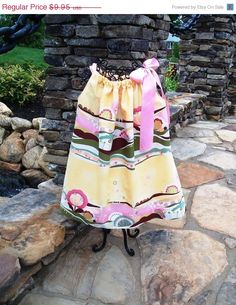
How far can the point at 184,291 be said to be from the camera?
1873 mm

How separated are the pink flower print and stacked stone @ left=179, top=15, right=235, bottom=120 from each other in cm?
413

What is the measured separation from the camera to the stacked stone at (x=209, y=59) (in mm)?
5279

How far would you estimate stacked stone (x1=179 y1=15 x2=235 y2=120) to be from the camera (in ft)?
17.3

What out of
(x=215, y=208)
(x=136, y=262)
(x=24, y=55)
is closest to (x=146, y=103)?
(x=136, y=262)

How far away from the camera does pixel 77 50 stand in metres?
2.35

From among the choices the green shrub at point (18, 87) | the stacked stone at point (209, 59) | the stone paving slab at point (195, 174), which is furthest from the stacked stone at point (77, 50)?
the green shrub at point (18, 87)

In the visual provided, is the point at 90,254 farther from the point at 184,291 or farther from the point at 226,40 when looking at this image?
the point at 226,40

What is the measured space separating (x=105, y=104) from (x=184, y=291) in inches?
39.7

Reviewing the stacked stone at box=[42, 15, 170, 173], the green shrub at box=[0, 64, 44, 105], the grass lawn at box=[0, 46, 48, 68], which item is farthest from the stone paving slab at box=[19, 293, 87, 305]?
the grass lawn at box=[0, 46, 48, 68]

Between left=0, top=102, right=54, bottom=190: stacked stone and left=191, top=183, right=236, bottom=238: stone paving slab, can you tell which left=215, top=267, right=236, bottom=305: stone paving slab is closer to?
left=191, top=183, right=236, bottom=238: stone paving slab

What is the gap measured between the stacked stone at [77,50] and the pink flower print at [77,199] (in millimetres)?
750

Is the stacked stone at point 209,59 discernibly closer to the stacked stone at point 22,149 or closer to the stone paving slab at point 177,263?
the stacked stone at point 22,149
